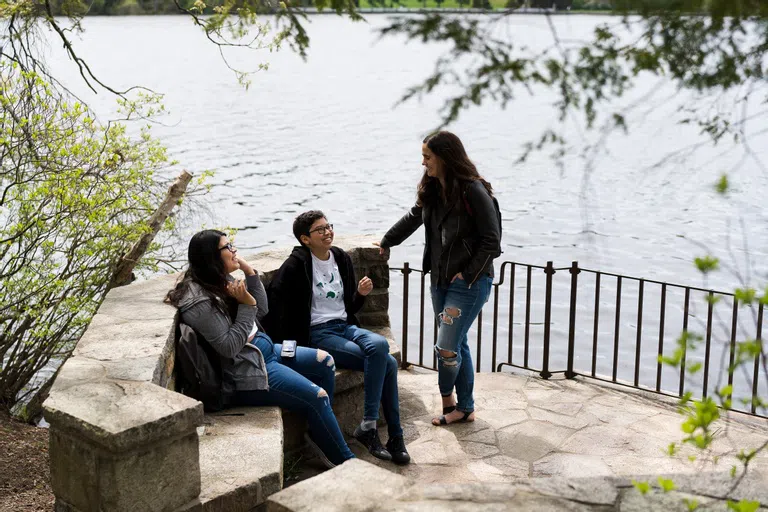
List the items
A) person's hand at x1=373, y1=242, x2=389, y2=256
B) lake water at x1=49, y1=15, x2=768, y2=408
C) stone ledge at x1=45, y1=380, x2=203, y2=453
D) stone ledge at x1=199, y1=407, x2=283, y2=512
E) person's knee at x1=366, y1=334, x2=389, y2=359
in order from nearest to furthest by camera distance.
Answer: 1. stone ledge at x1=45, y1=380, x2=203, y2=453
2. stone ledge at x1=199, y1=407, x2=283, y2=512
3. person's knee at x1=366, y1=334, x2=389, y2=359
4. person's hand at x1=373, y1=242, x2=389, y2=256
5. lake water at x1=49, y1=15, x2=768, y2=408

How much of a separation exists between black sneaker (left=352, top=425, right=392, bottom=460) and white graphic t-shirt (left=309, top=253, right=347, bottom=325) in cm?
76

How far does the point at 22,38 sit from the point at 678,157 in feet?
19.9

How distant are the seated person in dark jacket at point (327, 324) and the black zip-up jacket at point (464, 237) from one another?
526 millimetres

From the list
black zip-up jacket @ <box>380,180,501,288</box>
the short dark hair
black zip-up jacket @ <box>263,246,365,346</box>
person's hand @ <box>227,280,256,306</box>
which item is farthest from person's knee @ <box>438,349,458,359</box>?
person's hand @ <box>227,280,256,306</box>

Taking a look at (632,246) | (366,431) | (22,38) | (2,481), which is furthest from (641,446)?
(632,246)

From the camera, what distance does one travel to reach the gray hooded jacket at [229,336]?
472cm

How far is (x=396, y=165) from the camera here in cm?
2955

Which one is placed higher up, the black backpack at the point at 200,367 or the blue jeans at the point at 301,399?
the black backpack at the point at 200,367

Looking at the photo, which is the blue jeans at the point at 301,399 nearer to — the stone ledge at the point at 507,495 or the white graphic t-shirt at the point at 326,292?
the white graphic t-shirt at the point at 326,292

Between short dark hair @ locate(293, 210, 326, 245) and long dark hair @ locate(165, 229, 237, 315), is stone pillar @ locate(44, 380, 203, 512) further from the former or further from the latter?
short dark hair @ locate(293, 210, 326, 245)

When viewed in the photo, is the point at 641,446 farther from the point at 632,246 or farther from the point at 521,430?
the point at 632,246

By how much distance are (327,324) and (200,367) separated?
1136 millimetres

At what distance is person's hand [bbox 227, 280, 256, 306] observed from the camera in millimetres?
4797

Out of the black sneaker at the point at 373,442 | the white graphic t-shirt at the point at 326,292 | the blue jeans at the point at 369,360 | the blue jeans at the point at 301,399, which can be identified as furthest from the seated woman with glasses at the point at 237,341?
the white graphic t-shirt at the point at 326,292
